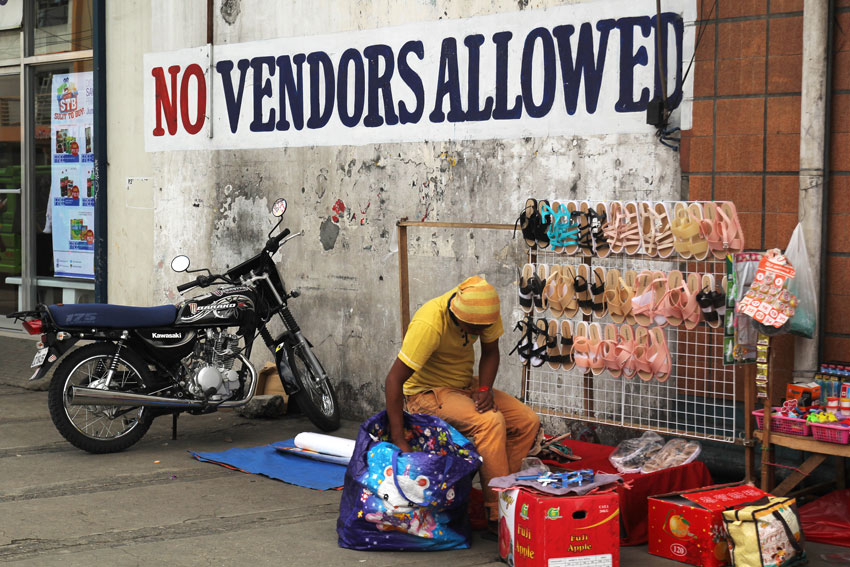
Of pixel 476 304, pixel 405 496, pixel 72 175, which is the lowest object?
pixel 405 496

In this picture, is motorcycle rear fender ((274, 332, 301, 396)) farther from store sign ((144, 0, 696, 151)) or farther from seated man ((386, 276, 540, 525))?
seated man ((386, 276, 540, 525))

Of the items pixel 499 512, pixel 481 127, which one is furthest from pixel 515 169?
pixel 499 512

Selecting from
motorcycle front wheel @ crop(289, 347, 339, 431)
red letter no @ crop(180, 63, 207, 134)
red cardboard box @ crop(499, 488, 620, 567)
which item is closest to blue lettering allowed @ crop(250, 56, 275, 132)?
red letter no @ crop(180, 63, 207, 134)

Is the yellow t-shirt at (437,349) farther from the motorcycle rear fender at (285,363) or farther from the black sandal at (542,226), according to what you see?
the motorcycle rear fender at (285,363)

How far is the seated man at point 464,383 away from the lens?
5.14 m

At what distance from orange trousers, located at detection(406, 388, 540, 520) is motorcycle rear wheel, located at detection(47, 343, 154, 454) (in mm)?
2168

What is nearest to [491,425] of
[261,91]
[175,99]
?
[261,91]

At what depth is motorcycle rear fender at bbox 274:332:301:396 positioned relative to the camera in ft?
23.7

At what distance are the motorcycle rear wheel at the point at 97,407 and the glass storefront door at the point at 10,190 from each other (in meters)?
4.99

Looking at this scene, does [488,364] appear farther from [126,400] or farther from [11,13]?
[11,13]

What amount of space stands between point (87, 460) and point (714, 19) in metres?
4.57

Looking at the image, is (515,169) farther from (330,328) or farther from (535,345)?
(330,328)

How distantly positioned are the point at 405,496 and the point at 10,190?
26.5ft

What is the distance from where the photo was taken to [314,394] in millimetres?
7301
